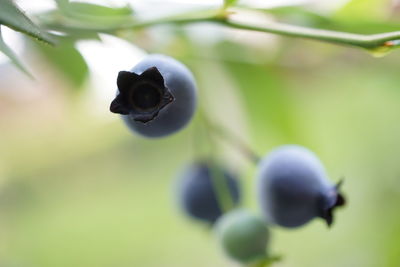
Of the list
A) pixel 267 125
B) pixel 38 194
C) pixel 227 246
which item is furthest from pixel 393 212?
pixel 38 194

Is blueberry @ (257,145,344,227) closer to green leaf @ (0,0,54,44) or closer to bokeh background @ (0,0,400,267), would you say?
bokeh background @ (0,0,400,267)

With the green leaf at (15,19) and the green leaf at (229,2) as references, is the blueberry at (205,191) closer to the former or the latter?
the green leaf at (229,2)

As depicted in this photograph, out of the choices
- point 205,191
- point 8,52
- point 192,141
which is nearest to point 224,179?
point 205,191

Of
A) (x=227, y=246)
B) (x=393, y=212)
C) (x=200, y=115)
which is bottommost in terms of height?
(x=227, y=246)

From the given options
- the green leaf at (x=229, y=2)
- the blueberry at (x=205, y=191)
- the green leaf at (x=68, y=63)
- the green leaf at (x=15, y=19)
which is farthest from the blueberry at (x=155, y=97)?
the blueberry at (x=205, y=191)

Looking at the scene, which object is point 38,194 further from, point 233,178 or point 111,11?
point 111,11

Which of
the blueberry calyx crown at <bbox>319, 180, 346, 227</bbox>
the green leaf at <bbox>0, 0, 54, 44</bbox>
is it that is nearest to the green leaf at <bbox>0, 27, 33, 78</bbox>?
the green leaf at <bbox>0, 0, 54, 44</bbox>
